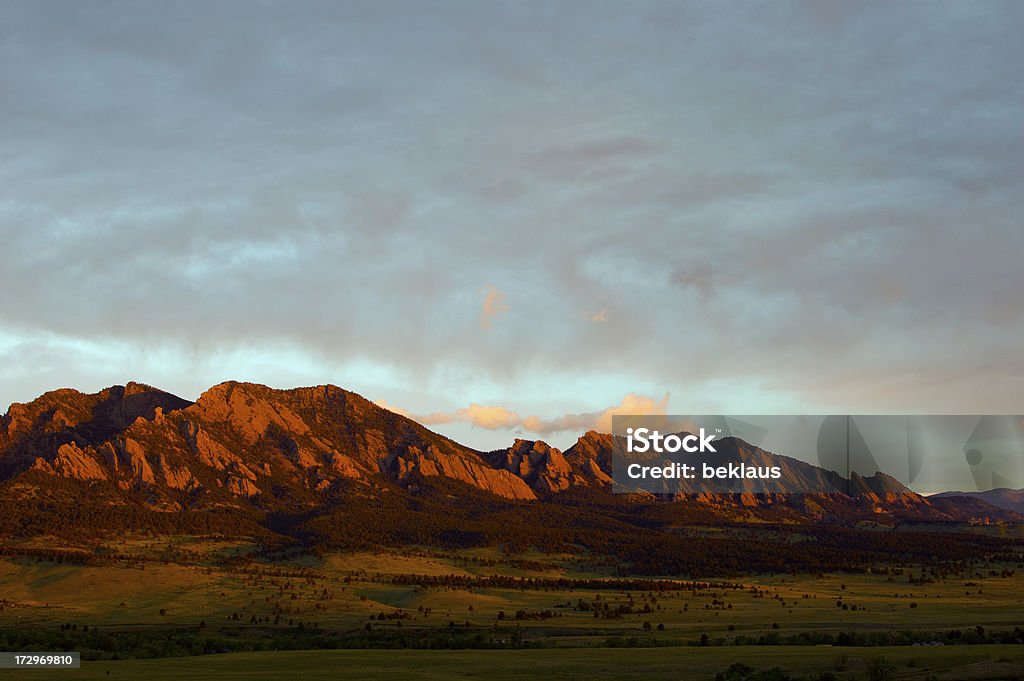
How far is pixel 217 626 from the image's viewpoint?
329ft

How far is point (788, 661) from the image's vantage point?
140 ft

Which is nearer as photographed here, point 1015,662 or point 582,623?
A: point 1015,662

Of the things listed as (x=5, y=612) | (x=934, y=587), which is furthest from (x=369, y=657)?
(x=934, y=587)

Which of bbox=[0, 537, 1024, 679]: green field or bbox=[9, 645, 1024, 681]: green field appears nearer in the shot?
bbox=[9, 645, 1024, 681]: green field

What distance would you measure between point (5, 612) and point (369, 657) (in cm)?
8319

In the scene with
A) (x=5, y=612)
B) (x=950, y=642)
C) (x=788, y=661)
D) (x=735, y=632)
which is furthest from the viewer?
(x=5, y=612)

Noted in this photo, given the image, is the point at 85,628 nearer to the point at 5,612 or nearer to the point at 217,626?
the point at 217,626

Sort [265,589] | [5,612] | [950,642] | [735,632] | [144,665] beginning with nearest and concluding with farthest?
[144,665] < [950,642] < [735,632] < [5,612] < [265,589]

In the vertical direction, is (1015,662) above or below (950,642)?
above

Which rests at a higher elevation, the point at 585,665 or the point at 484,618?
the point at 585,665

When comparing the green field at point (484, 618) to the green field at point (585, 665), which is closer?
the green field at point (585, 665)

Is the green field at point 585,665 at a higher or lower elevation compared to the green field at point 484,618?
higher

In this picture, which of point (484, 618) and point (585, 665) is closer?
point (585, 665)

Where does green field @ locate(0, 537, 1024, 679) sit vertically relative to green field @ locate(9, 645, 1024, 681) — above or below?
below
